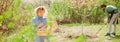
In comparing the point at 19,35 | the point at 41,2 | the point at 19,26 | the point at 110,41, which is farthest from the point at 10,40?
the point at 41,2

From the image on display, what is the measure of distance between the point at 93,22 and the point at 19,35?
1293cm

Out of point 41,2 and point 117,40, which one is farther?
point 41,2

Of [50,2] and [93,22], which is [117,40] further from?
[50,2]

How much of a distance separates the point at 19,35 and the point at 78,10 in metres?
12.4

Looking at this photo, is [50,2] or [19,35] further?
[50,2]

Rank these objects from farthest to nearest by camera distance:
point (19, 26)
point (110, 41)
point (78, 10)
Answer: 1. point (78, 10)
2. point (110, 41)
3. point (19, 26)

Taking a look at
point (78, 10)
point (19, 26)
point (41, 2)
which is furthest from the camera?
point (41, 2)

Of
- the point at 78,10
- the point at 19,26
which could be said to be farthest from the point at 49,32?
the point at 78,10

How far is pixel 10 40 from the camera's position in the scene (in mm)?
1875

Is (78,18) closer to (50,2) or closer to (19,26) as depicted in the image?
(50,2)

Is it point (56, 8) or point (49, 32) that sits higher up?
point (49, 32)

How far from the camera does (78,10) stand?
14.2 meters

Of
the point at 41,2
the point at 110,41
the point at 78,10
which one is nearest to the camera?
the point at 110,41

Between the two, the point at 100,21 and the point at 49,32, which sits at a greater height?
the point at 49,32
